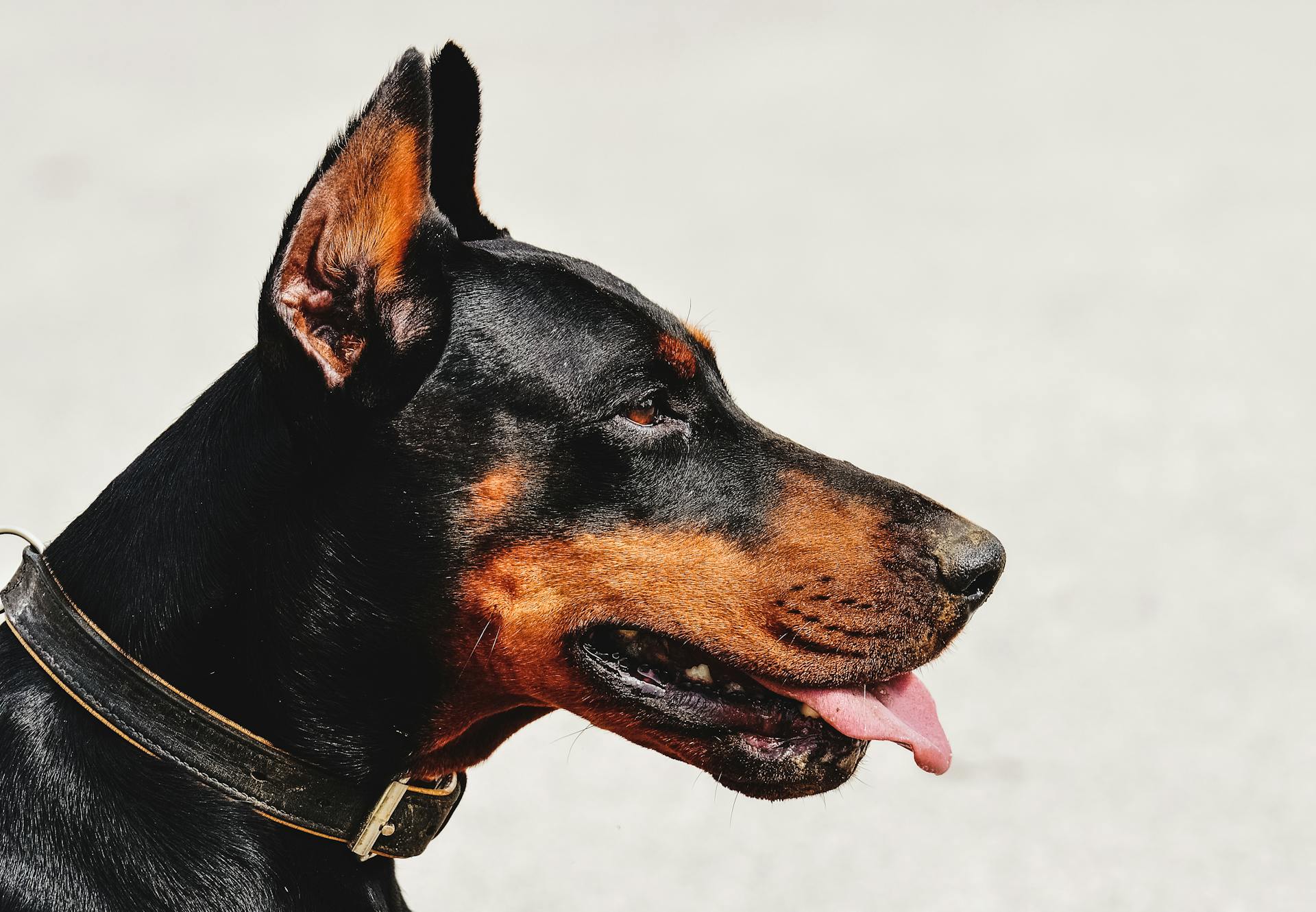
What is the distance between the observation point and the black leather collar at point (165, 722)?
2.64 metres

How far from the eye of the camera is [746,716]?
298cm

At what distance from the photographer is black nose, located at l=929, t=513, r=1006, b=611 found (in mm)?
2938

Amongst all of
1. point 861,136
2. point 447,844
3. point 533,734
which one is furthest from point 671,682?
point 861,136

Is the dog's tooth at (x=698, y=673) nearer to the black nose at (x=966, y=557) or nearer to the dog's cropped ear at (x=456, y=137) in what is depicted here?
the black nose at (x=966, y=557)

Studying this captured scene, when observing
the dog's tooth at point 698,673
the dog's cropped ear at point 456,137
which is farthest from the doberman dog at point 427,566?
the dog's cropped ear at point 456,137

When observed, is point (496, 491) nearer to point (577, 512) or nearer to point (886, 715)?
point (577, 512)

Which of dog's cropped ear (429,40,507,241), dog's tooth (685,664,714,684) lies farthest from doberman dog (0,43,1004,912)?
dog's cropped ear (429,40,507,241)

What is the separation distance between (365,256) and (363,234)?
0.04 m

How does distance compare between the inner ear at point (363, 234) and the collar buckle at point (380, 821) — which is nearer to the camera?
the inner ear at point (363, 234)

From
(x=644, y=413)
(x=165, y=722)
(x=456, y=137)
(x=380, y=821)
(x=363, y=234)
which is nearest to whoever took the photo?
(x=165, y=722)

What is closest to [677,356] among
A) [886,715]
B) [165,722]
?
[886,715]

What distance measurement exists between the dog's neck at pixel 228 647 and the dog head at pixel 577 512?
0.18 ft

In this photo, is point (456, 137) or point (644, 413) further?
point (456, 137)

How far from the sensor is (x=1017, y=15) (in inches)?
527
